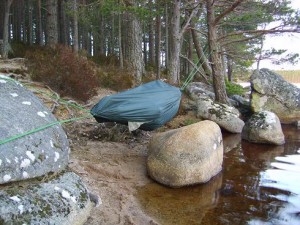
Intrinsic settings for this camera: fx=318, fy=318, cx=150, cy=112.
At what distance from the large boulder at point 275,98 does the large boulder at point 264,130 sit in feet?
8.96

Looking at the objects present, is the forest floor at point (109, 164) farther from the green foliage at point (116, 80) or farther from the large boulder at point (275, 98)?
the large boulder at point (275, 98)

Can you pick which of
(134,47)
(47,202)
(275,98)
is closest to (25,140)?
(47,202)

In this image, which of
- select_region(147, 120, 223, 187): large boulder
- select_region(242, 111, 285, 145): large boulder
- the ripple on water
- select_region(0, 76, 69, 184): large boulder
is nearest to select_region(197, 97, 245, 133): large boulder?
select_region(242, 111, 285, 145): large boulder

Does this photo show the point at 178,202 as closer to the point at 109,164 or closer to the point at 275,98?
the point at 109,164

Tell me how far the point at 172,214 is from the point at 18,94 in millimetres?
2043

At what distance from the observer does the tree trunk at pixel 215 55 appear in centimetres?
795

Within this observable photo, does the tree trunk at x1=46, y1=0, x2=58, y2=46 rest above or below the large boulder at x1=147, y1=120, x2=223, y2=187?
above

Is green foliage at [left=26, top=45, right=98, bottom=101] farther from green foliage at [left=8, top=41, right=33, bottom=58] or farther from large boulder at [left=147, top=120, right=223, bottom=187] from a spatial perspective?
green foliage at [left=8, top=41, right=33, bottom=58]

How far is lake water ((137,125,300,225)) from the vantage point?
3.44 m

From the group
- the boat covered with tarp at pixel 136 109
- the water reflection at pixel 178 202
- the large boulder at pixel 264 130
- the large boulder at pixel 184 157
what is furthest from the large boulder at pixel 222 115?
the water reflection at pixel 178 202

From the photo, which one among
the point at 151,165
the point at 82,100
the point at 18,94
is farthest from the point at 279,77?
the point at 18,94

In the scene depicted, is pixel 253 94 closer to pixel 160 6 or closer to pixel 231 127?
pixel 231 127

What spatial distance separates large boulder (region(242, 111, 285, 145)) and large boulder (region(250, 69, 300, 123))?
8.96 ft

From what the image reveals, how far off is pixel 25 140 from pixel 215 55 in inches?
251
